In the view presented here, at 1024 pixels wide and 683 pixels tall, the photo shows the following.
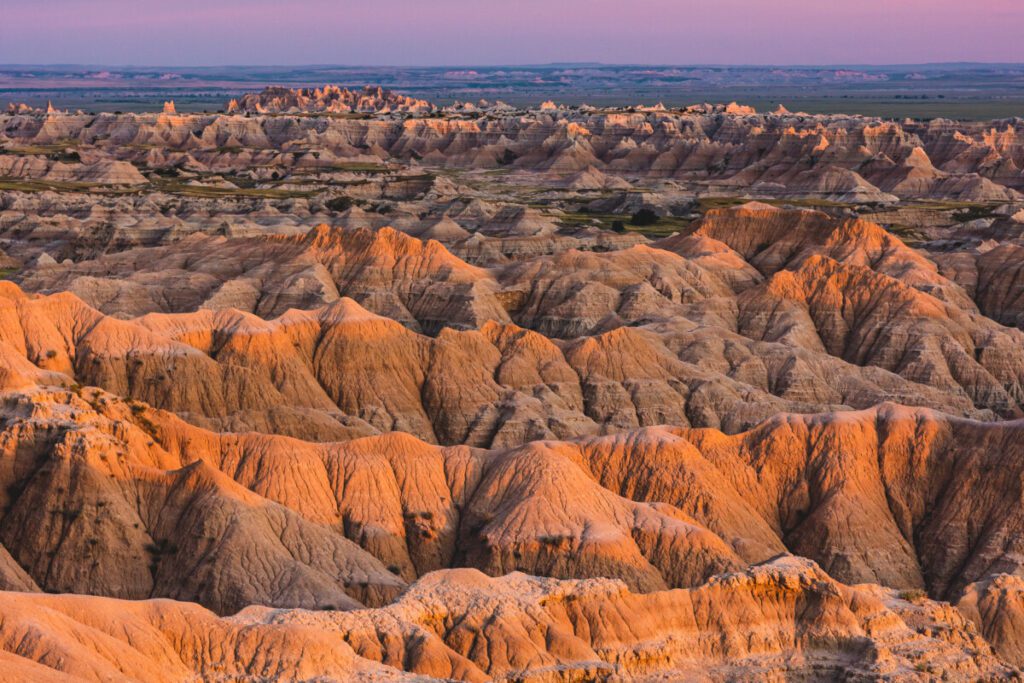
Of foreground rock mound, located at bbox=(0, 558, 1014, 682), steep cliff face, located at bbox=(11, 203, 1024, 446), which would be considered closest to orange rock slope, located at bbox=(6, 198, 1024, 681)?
foreground rock mound, located at bbox=(0, 558, 1014, 682)

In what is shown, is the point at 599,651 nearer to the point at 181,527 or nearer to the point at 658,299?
the point at 181,527

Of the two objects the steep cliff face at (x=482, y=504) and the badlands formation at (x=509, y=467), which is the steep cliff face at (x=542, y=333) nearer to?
the badlands formation at (x=509, y=467)

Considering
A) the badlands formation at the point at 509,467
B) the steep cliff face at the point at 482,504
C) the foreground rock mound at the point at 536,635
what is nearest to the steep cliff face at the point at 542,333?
the badlands formation at the point at 509,467

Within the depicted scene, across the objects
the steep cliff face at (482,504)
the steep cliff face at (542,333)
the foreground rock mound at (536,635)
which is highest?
the foreground rock mound at (536,635)

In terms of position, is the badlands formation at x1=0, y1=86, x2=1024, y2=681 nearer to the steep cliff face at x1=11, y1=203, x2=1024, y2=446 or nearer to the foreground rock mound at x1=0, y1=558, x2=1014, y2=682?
the foreground rock mound at x1=0, y1=558, x2=1014, y2=682

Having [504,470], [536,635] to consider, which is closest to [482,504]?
[504,470]


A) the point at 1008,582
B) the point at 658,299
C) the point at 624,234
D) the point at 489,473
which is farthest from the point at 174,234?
the point at 1008,582

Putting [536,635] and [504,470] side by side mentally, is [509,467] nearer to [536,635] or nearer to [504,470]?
[504,470]

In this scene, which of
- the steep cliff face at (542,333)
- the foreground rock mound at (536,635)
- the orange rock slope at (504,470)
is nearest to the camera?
the foreground rock mound at (536,635)

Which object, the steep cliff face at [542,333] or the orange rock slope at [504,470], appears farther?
the steep cliff face at [542,333]

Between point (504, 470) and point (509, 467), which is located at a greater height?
point (509, 467)
